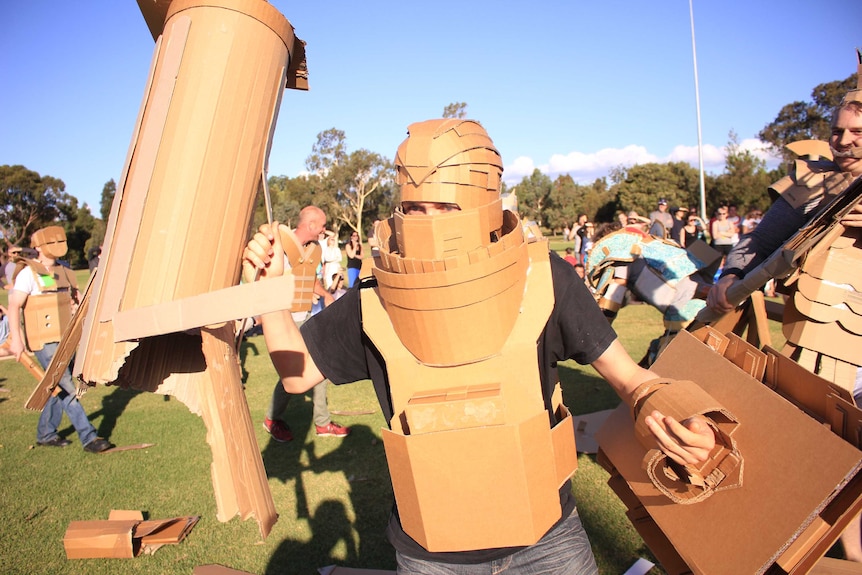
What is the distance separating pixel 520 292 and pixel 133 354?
1292mm

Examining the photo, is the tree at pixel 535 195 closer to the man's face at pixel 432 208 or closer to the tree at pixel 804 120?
the tree at pixel 804 120

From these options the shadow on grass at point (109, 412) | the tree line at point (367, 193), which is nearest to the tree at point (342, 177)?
the tree line at point (367, 193)

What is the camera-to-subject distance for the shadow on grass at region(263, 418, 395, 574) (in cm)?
380

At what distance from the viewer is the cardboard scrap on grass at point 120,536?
13.0 ft

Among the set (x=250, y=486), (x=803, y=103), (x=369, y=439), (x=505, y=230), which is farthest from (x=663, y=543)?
(x=803, y=103)

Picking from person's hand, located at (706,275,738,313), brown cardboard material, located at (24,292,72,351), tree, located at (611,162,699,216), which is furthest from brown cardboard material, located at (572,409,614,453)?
tree, located at (611,162,699,216)

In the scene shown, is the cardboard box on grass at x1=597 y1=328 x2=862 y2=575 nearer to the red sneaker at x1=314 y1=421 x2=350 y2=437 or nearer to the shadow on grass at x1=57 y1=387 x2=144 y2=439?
the red sneaker at x1=314 y1=421 x2=350 y2=437

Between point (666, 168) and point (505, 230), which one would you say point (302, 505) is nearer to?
point (505, 230)

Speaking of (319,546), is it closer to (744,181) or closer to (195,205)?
(195,205)

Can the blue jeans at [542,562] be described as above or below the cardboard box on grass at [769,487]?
below

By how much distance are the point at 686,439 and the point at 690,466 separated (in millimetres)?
106

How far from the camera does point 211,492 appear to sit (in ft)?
16.4

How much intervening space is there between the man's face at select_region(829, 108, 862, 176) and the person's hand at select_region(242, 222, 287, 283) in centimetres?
284

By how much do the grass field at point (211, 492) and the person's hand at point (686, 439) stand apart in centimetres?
240
